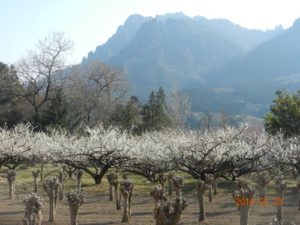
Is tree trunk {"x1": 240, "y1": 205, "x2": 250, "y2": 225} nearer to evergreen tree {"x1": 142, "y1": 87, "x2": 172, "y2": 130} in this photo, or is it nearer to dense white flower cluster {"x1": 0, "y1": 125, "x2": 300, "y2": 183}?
dense white flower cluster {"x1": 0, "y1": 125, "x2": 300, "y2": 183}

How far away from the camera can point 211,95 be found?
543 feet

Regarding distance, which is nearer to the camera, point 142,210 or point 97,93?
point 142,210

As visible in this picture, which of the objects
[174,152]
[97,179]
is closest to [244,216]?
[174,152]

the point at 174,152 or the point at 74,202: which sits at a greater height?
the point at 174,152

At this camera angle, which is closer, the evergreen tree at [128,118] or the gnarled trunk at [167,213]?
the gnarled trunk at [167,213]

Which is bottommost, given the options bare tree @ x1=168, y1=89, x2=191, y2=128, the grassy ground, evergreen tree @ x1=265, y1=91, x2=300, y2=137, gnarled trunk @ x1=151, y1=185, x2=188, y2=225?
the grassy ground

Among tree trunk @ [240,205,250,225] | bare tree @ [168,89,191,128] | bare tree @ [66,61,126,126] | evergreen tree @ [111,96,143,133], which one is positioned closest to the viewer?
tree trunk @ [240,205,250,225]

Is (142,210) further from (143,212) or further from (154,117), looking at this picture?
(154,117)

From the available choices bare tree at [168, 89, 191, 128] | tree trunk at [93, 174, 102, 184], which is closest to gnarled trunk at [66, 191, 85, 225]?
tree trunk at [93, 174, 102, 184]

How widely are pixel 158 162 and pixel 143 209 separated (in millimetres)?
9336

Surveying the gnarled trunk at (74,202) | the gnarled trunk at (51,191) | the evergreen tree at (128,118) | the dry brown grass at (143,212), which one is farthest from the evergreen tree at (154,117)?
the gnarled trunk at (74,202)

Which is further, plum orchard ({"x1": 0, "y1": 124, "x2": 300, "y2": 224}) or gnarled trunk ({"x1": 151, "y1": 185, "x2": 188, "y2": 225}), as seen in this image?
plum orchard ({"x1": 0, "y1": 124, "x2": 300, "y2": 224})

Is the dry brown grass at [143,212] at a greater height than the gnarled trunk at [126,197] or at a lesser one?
lesser

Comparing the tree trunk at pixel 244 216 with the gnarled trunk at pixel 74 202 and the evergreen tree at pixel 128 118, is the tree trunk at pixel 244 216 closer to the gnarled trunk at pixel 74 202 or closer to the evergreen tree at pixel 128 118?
the gnarled trunk at pixel 74 202
